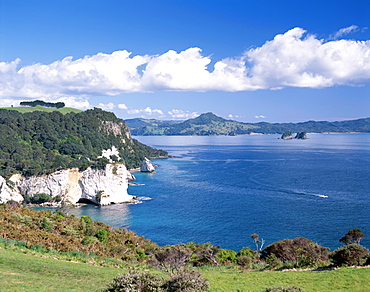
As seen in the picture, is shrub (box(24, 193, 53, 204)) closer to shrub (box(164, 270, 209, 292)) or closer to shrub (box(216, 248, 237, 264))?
shrub (box(216, 248, 237, 264))

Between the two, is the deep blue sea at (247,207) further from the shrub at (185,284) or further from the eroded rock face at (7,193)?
the shrub at (185,284)

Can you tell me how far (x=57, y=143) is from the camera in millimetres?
113188

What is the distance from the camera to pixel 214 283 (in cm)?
1878

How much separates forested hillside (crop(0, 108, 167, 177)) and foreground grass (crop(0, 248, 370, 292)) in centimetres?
6930

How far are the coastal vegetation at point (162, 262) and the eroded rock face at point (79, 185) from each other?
4306 centimetres

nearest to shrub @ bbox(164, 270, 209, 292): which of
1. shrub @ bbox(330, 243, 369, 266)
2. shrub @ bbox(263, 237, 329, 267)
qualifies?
shrub @ bbox(330, 243, 369, 266)

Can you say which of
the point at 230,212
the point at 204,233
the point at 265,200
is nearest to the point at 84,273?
the point at 204,233

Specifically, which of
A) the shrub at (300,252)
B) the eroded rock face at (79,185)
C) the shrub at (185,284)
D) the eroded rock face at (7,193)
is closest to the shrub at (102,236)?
the shrub at (300,252)

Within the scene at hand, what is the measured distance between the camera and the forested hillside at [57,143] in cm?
9106

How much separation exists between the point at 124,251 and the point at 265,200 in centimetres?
4873

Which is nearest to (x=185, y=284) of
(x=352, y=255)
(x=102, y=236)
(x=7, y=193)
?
(x=352, y=255)

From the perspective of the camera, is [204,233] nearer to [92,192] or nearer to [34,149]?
[92,192]

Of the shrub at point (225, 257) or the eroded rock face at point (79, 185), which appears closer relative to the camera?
the shrub at point (225, 257)

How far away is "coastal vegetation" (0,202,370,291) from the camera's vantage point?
57.1 feet
